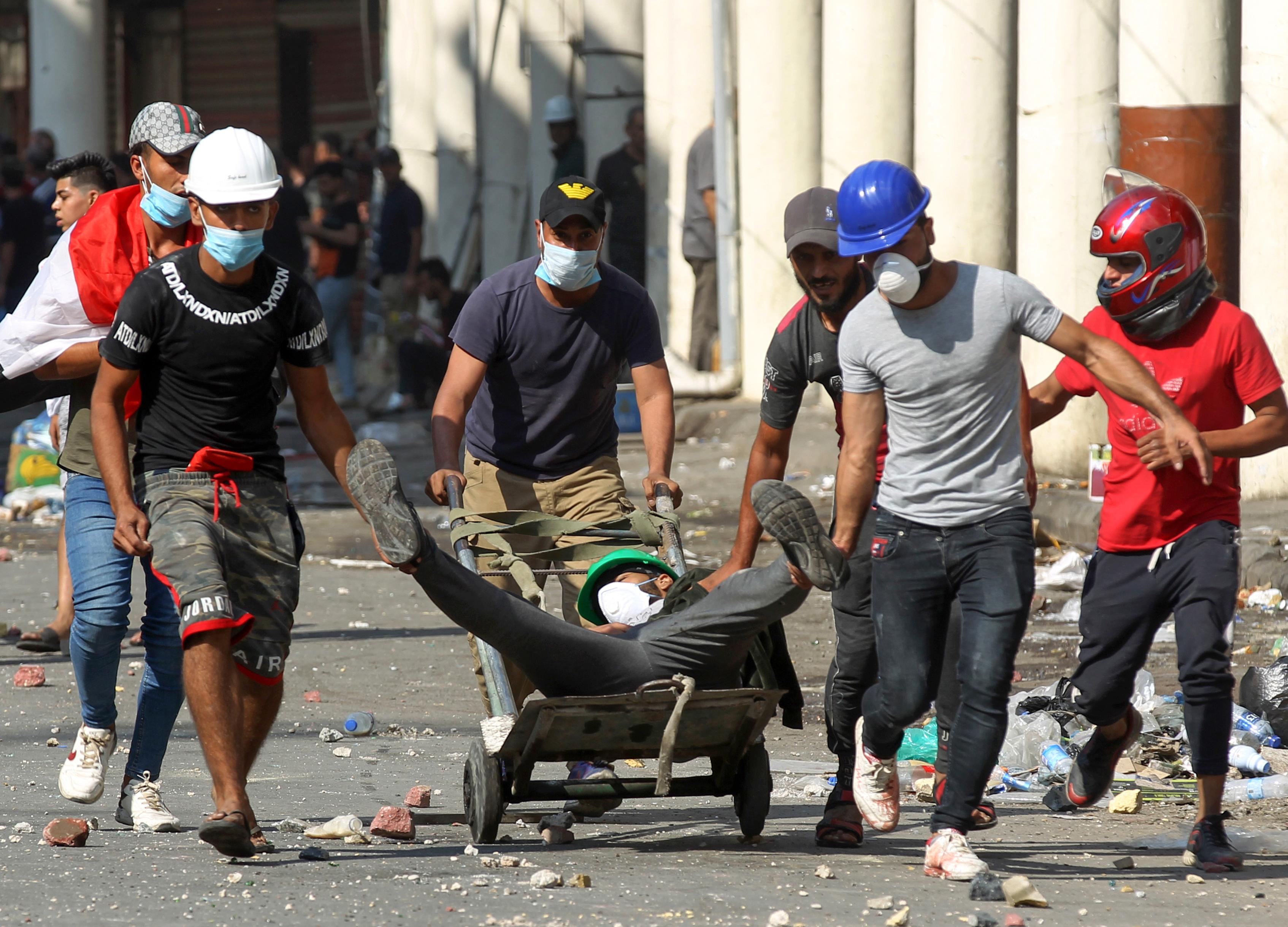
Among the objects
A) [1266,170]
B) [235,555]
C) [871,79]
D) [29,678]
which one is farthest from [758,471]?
[871,79]

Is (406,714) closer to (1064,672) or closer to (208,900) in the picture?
(1064,672)

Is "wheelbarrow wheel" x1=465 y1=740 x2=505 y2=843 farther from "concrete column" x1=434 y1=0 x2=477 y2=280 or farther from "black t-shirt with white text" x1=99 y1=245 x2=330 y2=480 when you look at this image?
"concrete column" x1=434 y1=0 x2=477 y2=280

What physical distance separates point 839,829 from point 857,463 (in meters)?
1.11

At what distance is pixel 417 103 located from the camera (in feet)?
90.6

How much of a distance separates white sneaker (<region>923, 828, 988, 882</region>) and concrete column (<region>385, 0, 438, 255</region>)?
71.0ft

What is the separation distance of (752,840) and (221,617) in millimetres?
1654

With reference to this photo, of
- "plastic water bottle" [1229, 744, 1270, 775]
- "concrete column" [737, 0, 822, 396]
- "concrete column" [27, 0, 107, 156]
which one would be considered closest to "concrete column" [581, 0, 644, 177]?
"concrete column" [737, 0, 822, 396]

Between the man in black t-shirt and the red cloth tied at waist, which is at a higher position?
the man in black t-shirt

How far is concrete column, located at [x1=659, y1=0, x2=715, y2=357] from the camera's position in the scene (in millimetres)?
16891

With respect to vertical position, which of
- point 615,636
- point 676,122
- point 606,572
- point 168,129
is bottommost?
point 615,636

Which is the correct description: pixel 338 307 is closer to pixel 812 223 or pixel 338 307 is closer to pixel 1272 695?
pixel 1272 695

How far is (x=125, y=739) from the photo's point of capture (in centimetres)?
705

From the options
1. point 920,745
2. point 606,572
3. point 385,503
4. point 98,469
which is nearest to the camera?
point 385,503

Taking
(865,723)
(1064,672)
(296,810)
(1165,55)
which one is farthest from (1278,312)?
(296,810)
